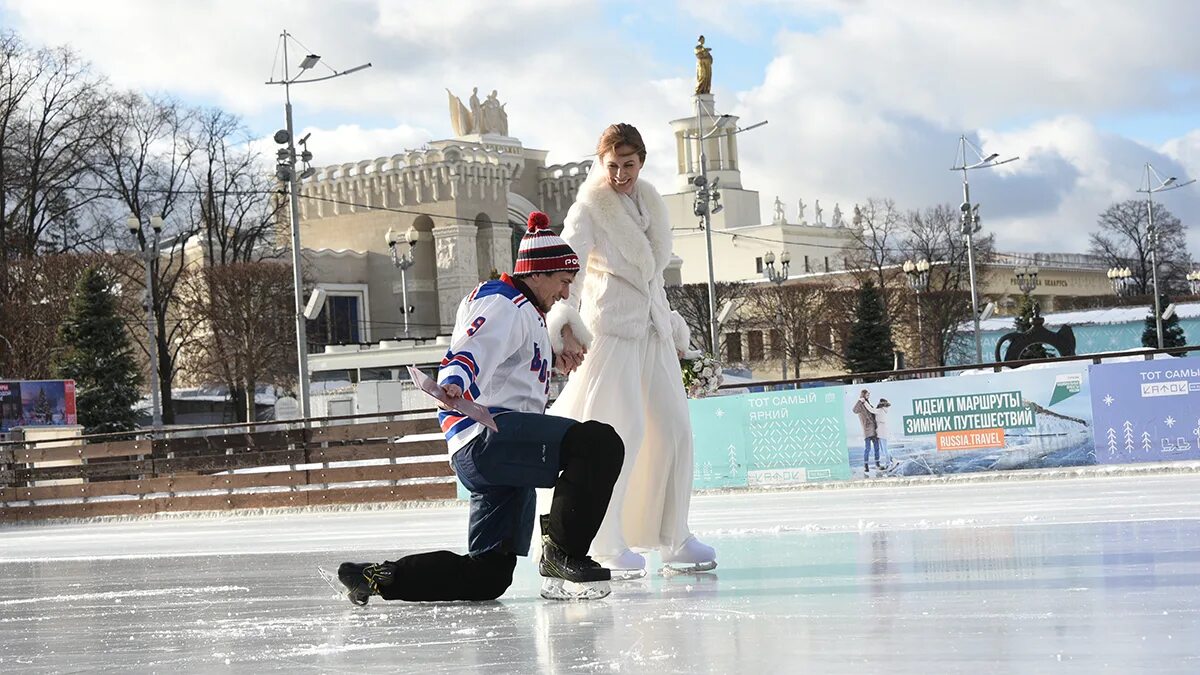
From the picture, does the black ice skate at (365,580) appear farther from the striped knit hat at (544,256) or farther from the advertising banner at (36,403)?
the advertising banner at (36,403)

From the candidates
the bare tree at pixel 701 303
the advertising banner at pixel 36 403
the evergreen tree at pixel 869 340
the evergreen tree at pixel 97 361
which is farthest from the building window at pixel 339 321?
the advertising banner at pixel 36 403

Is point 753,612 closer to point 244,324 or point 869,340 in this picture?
point 869,340

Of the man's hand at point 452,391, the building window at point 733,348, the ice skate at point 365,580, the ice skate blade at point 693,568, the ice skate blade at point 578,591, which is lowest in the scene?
the ice skate blade at point 693,568

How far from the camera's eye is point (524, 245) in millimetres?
5578

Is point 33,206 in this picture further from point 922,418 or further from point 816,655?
point 816,655

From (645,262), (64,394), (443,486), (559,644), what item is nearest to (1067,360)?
(443,486)

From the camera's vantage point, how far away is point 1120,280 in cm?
7456

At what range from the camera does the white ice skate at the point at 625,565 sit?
5.95m

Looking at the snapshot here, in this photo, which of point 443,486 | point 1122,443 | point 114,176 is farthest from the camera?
point 114,176

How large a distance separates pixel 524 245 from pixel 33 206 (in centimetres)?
4016

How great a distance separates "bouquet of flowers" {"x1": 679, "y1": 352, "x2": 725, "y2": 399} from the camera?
7090 mm

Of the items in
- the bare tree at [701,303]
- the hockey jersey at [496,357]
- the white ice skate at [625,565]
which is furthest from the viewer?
the bare tree at [701,303]

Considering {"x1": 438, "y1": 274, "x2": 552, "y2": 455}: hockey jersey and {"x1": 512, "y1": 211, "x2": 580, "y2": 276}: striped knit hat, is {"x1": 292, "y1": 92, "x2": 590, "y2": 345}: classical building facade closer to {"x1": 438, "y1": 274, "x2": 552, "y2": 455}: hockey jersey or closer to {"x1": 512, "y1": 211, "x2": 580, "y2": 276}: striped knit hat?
{"x1": 512, "y1": 211, "x2": 580, "y2": 276}: striped knit hat

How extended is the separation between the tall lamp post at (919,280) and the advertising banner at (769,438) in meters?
33.7
